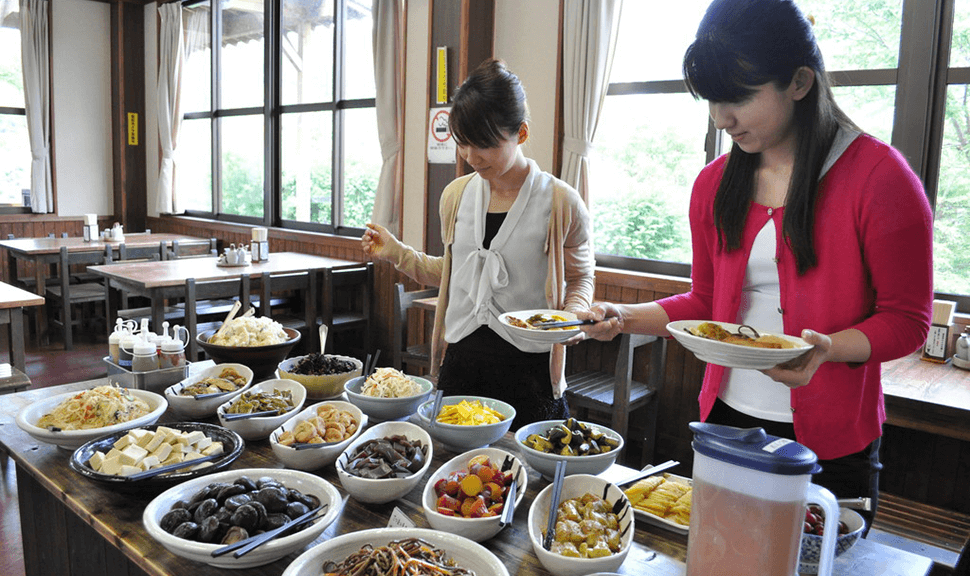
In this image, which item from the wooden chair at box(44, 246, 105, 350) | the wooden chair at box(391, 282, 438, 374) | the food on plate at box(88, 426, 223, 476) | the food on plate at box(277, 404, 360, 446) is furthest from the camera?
the wooden chair at box(44, 246, 105, 350)

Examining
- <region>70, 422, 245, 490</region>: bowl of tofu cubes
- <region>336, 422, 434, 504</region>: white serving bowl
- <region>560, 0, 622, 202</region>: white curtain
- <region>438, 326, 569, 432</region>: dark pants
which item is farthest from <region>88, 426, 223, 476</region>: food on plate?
<region>560, 0, 622, 202</region>: white curtain

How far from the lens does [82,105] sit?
746 cm

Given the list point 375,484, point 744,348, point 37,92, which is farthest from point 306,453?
point 37,92

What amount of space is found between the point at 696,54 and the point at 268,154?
18.4 ft

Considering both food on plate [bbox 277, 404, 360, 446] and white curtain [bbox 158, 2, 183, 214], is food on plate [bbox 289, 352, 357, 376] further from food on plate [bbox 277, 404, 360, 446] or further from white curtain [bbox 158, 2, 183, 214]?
white curtain [bbox 158, 2, 183, 214]

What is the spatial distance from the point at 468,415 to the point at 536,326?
259mm

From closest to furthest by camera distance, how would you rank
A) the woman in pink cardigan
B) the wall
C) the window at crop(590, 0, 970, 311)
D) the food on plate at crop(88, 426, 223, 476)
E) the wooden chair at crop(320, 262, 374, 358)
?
1. the woman in pink cardigan
2. the food on plate at crop(88, 426, 223, 476)
3. the window at crop(590, 0, 970, 311)
4. the wooden chair at crop(320, 262, 374, 358)
5. the wall

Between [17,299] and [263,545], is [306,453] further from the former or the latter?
[17,299]

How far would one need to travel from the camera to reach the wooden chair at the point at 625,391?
319 centimetres

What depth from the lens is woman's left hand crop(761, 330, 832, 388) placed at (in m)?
1.11

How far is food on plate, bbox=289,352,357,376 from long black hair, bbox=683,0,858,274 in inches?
46.0

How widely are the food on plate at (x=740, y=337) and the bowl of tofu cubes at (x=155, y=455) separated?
945 millimetres

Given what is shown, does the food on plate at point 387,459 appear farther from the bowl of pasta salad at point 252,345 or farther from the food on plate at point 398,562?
the bowl of pasta salad at point 252,345

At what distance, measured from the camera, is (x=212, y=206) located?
7.27m
